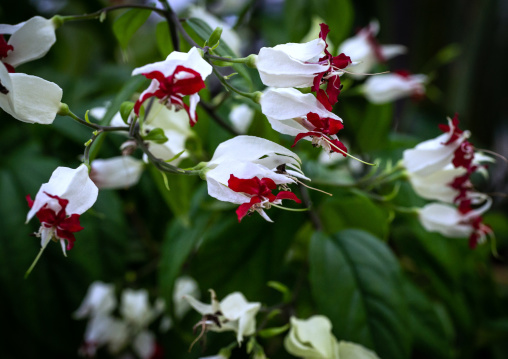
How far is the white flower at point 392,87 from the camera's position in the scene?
578 millimetres

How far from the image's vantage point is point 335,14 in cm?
53

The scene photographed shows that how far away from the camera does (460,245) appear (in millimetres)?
568

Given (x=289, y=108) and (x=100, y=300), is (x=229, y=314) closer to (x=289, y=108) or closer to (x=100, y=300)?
(x=289, y=108)


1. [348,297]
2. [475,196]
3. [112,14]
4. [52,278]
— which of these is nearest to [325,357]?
[348,297]

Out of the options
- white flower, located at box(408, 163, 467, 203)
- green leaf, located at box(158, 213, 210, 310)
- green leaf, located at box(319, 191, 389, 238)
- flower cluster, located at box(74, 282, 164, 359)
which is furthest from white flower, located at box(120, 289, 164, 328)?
white flower, located at box(408, 163, 467, 203)

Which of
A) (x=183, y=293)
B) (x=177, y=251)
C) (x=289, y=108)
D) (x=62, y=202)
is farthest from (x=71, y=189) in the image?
(x=183, y=293)

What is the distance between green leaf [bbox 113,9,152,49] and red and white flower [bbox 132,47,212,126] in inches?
5.1

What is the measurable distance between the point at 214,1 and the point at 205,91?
0.82 metres

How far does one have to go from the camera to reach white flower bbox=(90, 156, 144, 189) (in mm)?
390

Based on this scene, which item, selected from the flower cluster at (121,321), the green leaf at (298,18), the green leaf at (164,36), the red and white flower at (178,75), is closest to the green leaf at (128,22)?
the green leaf at (164,36)

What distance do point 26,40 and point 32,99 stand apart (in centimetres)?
4

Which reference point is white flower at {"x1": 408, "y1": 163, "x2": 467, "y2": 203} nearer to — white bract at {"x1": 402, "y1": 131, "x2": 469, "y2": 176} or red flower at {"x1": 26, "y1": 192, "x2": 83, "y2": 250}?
white bract at {"x1": 402, "y1": 131, "x2": 469, "y2": 176}

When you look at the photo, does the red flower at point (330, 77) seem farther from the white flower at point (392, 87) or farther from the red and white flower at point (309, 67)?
the white flower at point (392, 87)

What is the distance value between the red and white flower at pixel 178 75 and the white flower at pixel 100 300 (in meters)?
0.40
